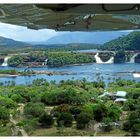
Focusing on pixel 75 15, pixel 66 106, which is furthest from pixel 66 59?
pixel 75 15

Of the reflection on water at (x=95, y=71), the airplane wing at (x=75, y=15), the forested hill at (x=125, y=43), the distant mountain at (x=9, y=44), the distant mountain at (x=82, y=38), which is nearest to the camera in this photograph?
the airplane wing at (x=75, y=15)

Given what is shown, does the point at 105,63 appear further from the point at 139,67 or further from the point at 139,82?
the point at 139,82

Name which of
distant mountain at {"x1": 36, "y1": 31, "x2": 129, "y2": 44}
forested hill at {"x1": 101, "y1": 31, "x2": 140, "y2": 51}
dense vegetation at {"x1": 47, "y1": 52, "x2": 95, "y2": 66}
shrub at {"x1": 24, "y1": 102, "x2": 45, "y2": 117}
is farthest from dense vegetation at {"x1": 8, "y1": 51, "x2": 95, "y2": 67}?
shrub at {"x1": 24, "y1": 102, "x2": 45, "y2": 117}

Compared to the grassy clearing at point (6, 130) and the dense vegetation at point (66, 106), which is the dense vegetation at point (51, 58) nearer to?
the dense vegetation at point (66, 106)

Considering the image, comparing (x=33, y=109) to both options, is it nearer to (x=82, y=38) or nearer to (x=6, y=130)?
(x=6, y=130)

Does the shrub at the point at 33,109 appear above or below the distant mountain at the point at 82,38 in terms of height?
below

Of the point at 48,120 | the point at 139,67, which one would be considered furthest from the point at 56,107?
the point at 139,67

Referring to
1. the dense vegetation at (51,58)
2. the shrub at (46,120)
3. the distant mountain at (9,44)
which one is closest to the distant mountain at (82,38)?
the dense vegetation at (51,58)
